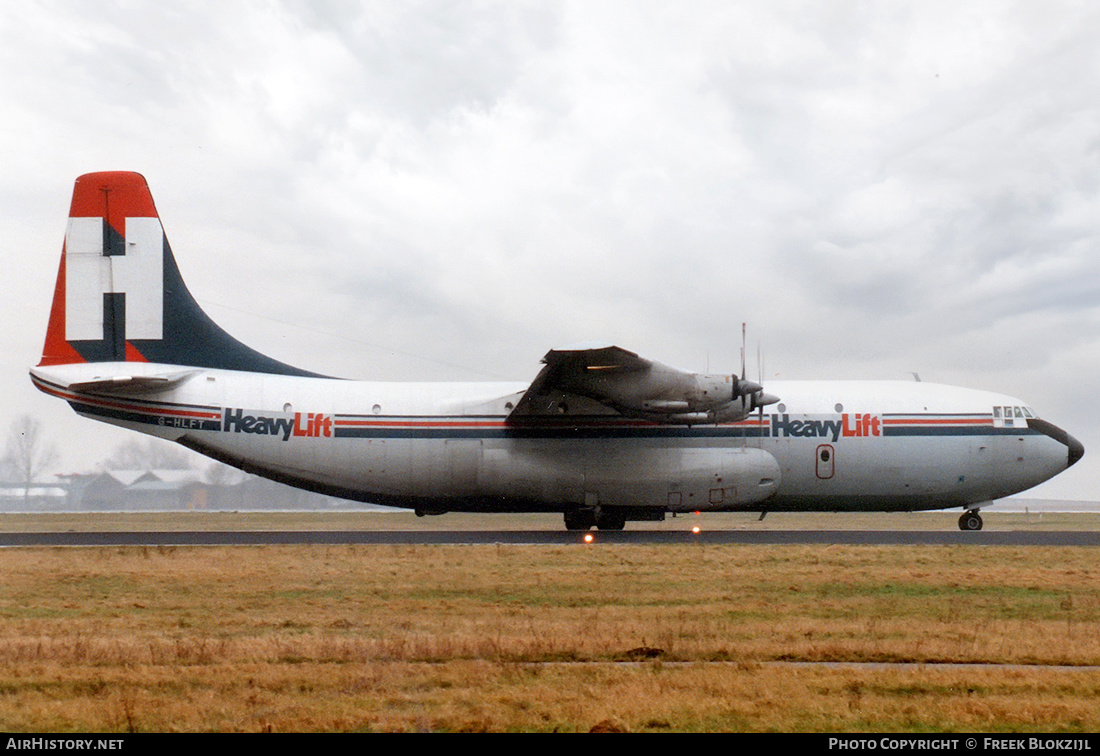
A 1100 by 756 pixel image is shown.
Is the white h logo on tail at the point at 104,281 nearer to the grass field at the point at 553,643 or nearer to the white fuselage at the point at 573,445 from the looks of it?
the white fuselage at the point at 573,445

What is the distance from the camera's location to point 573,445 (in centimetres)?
2941

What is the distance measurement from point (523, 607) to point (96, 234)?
20952 mm

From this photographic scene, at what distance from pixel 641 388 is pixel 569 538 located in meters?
4.70

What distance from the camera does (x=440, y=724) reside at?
28.2 feet

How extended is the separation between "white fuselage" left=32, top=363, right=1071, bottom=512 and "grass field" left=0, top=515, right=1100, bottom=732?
616 cm

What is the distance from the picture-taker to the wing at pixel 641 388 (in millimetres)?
27484

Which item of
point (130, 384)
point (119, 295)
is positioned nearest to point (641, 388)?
point (130, 384)

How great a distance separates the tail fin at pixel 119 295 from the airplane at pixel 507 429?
43mm

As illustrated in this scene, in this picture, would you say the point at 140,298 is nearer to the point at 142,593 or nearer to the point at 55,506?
the point at 142,593

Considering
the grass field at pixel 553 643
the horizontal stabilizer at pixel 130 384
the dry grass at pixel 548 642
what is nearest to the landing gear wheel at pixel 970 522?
the dry grass at pixel 548 642

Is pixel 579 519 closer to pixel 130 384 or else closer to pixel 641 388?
pixel 641 388

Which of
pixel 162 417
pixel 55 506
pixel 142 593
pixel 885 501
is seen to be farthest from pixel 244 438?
pixel 55 506

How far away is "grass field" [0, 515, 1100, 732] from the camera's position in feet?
29.6

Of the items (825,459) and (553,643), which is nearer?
(553,643)
